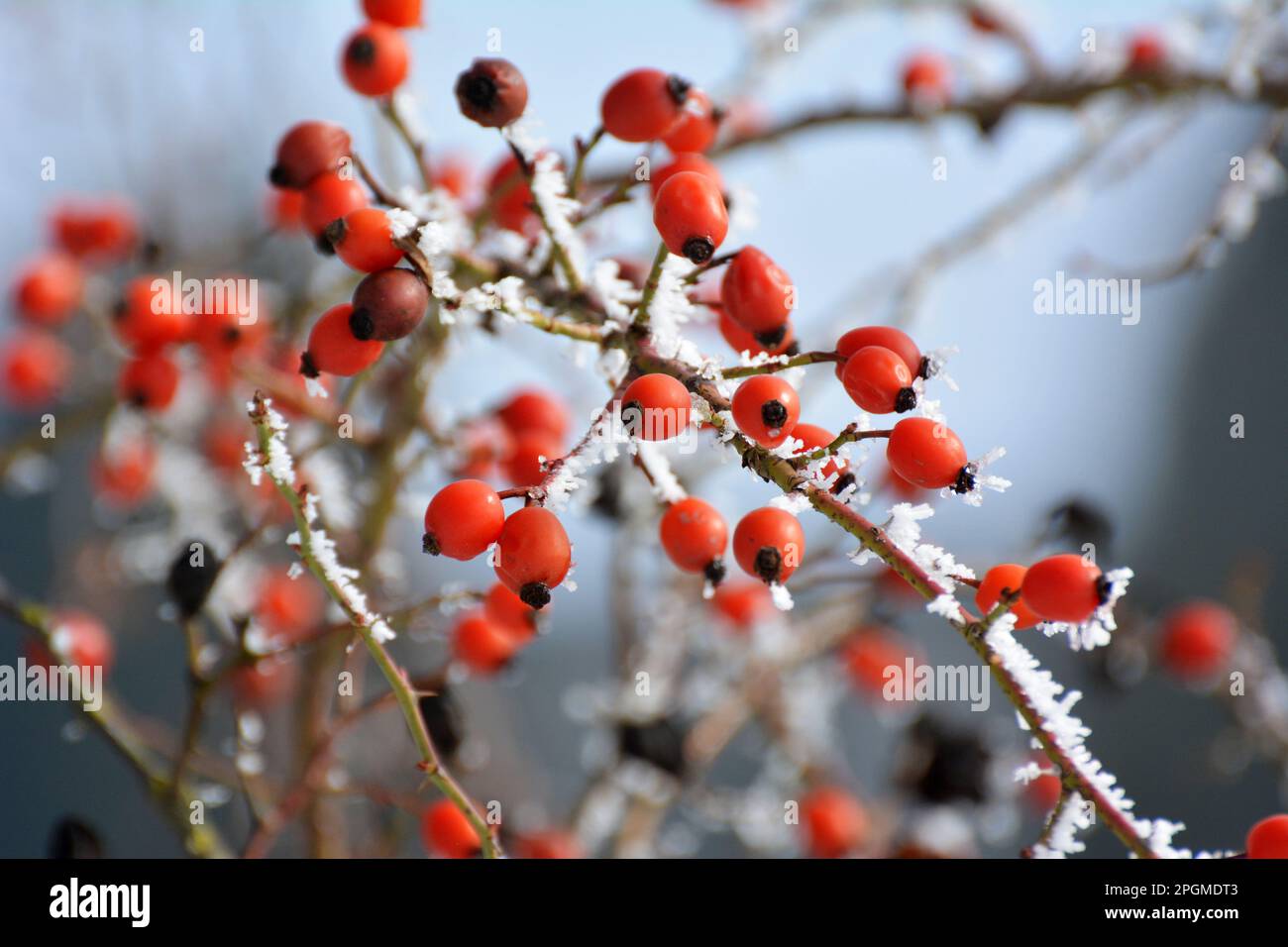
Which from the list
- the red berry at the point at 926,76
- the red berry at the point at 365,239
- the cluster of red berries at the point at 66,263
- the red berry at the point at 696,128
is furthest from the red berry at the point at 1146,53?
the cluster of red berries at the point at 66,263

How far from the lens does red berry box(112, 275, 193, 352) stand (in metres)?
0.67

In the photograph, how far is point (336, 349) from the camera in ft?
1.51

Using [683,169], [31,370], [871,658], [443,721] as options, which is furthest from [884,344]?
[31,370]

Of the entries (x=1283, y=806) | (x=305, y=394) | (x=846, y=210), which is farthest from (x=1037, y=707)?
(x=1283, y=806)

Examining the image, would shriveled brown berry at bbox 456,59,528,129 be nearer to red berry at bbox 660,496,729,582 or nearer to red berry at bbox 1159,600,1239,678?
red berry at bbox 660,496,729,582

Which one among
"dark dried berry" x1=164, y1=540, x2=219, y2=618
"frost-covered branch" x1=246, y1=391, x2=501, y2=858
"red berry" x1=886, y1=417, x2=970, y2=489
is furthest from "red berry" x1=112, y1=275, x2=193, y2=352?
"red berry" x1=886, y1=417, x2=970, y2=489

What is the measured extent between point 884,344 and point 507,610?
0.27 meters

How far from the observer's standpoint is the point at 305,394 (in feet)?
2.30

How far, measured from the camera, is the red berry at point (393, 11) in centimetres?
60

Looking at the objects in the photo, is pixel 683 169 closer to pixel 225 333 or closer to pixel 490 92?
pixel 490 92

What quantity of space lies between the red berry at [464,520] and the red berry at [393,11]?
313 mm

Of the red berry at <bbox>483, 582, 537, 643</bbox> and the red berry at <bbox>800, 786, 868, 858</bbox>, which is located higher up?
the red berry at <bbox>483, 582, 537, 643</bbox>

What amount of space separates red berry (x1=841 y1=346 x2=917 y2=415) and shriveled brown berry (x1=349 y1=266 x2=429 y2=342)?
19cm
